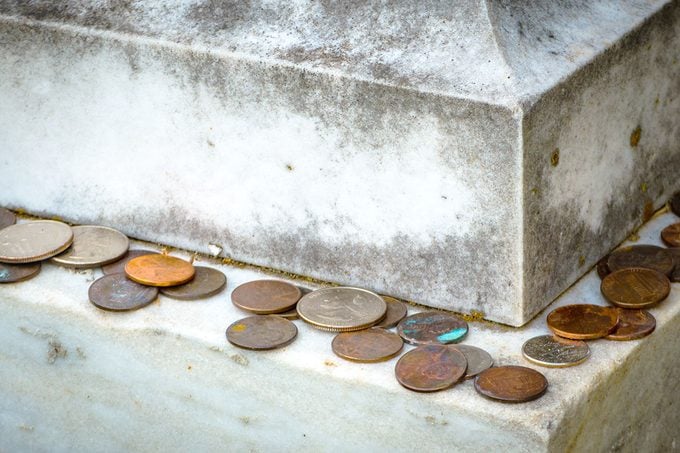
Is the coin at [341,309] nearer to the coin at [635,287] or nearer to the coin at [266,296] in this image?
the coin at [266,296]

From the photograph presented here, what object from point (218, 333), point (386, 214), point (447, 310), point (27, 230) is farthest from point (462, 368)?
point (27, 230)

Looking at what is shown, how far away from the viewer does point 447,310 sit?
10.6ft

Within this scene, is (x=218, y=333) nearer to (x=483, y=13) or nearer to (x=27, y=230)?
(x=27, y=230)

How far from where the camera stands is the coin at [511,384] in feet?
9.32

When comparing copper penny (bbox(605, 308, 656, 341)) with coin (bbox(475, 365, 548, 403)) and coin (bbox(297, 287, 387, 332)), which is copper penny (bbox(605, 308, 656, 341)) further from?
coin (bbox(297, 287, 387, 332))

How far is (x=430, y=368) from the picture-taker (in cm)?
298

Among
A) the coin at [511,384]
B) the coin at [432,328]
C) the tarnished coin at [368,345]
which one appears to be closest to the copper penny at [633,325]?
the coin at [511,384]

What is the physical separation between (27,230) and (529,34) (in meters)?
1.78

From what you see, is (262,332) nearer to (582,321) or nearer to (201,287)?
(201,287)

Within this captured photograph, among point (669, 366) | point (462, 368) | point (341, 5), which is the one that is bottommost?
point (669, 366)

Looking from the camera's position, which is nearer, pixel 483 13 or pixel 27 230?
pixel 483 13

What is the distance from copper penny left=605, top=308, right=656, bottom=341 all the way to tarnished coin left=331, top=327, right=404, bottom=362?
0.60 m

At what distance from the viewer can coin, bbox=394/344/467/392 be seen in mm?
2912

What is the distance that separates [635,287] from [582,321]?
254 millimetres
